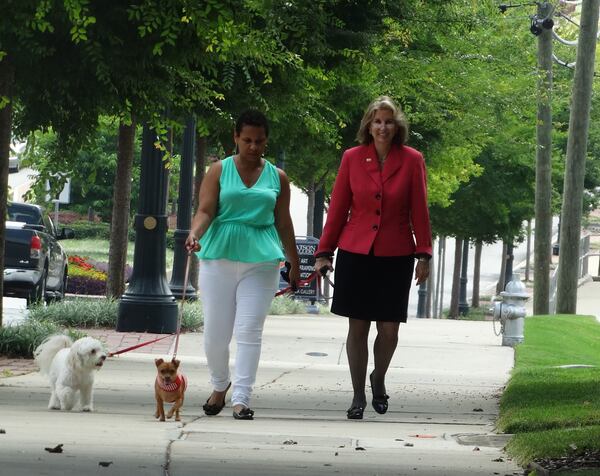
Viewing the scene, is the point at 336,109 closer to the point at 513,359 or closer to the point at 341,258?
the point at 513,359

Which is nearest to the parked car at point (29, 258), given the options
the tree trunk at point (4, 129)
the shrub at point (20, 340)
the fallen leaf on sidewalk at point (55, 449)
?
the shrub at point (20, 340)

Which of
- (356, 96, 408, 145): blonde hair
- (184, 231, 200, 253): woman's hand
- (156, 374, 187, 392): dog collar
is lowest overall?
(156, 374, 187, 392): dog collar

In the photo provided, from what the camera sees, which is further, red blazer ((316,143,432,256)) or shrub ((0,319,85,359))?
shrub ((0,319,85,359))

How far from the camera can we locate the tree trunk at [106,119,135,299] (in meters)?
19.8

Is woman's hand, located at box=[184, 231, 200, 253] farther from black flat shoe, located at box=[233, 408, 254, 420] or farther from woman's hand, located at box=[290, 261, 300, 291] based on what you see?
black flat shoe, located at box=[233, 408, 254, 420]

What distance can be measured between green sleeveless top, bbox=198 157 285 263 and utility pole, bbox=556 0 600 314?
18.5 meters

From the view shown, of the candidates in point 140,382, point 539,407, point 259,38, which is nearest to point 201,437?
point 539,407

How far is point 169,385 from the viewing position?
8461mm

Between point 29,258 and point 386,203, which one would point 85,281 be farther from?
point 386,203

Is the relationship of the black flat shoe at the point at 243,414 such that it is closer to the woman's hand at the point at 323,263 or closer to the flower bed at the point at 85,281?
the woman's hand at the point at 323,263

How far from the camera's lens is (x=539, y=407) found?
9.73 meters

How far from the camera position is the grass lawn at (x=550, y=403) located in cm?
747

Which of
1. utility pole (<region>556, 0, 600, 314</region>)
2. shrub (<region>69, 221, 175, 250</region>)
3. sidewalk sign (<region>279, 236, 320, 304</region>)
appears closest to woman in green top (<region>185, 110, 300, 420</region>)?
utility pole (<region>556, 0, 600, 314</region>)

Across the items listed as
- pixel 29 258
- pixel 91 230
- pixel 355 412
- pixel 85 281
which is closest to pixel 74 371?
pixel 355 412
